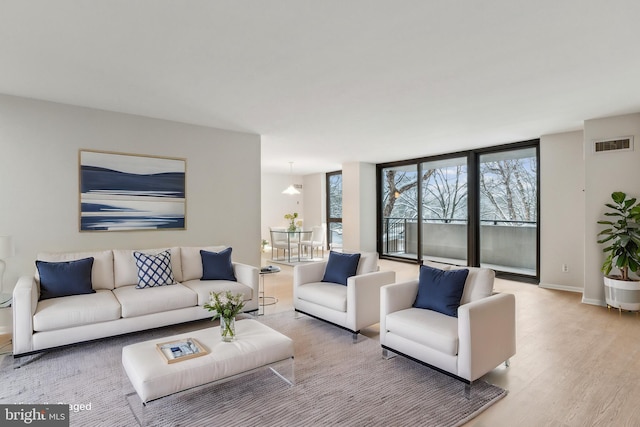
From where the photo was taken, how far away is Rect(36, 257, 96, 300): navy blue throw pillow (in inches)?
133

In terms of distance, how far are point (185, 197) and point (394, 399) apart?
377cm

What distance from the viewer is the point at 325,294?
3.78 meters

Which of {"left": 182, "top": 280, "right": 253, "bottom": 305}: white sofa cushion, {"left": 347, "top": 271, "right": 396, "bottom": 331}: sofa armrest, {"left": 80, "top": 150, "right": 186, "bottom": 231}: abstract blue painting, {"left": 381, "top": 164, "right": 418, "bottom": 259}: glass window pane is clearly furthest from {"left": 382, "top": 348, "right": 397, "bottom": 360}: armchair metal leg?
{"left": 381, "top": 164, "right": 418, "bottom": 259}: glass window pane

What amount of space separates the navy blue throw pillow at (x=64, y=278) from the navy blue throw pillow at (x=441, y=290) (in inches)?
129

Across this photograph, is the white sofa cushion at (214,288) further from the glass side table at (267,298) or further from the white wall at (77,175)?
the white wall at (77,175)

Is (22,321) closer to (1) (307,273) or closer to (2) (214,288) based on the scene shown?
(2) (214,288)

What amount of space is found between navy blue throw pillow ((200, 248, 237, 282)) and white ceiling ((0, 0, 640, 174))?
5.85ft

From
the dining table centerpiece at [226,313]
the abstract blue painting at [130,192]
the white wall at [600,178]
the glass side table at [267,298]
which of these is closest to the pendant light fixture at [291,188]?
the glass side table at [267,298]

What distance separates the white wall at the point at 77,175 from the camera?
376 cm

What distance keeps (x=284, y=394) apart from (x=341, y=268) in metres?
1.82

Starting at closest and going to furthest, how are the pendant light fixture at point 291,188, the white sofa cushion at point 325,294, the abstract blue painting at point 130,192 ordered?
the white sofa cushion at point 325,294
the abstract blue painting at point 130,192
the pendant light fixture at point 291,188

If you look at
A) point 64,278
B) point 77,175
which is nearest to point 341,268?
point 64,278

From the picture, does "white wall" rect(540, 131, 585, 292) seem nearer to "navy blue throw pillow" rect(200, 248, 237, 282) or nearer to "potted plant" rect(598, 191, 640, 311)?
"potted plant" rect(598, 191, 640, 311)

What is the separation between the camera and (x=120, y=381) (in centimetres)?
267
